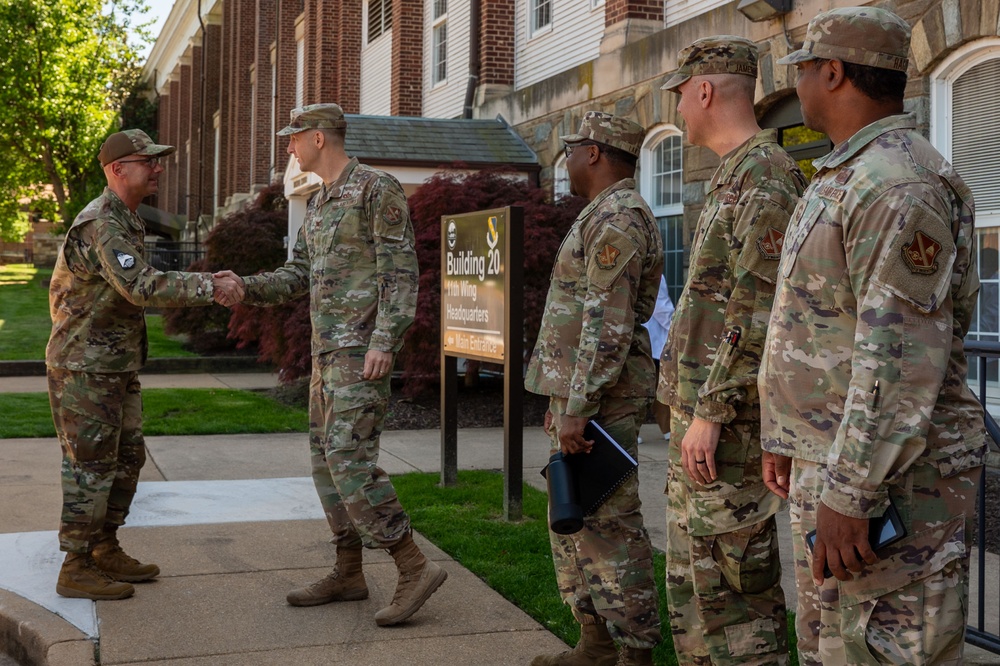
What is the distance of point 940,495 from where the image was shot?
255 cm

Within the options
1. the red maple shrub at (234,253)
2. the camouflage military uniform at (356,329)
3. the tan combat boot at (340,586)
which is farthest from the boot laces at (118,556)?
the red maple shrub at (234,253)

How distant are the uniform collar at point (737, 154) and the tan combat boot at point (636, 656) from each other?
1762 mm

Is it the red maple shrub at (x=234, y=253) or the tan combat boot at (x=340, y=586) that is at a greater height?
the red maple shrub at (x=234, y=253)

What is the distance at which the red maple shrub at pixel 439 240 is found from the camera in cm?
1134

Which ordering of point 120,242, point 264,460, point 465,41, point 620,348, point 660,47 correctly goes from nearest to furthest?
point 620,348
point 120,242
point 264,460
point 660,47
point 465,41

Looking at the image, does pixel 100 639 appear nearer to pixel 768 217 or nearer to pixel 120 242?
pixel 120 242

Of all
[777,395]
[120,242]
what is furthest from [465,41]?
[777,395]

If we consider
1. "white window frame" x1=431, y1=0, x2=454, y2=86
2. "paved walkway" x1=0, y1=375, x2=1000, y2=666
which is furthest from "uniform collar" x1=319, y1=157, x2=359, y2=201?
"white window frame" x1=431, y1=0, x2=454, y2=86

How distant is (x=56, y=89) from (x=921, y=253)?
43.3m

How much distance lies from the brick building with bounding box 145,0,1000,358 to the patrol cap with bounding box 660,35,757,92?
5.16 m

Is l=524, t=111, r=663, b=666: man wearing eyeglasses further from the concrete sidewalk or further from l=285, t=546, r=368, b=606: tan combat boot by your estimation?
the concrete sidewalk

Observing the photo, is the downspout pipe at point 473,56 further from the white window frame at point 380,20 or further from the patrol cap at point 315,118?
the patrol cap at point 315,118

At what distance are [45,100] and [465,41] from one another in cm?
2846

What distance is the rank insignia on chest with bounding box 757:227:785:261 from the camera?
331 centimetres
